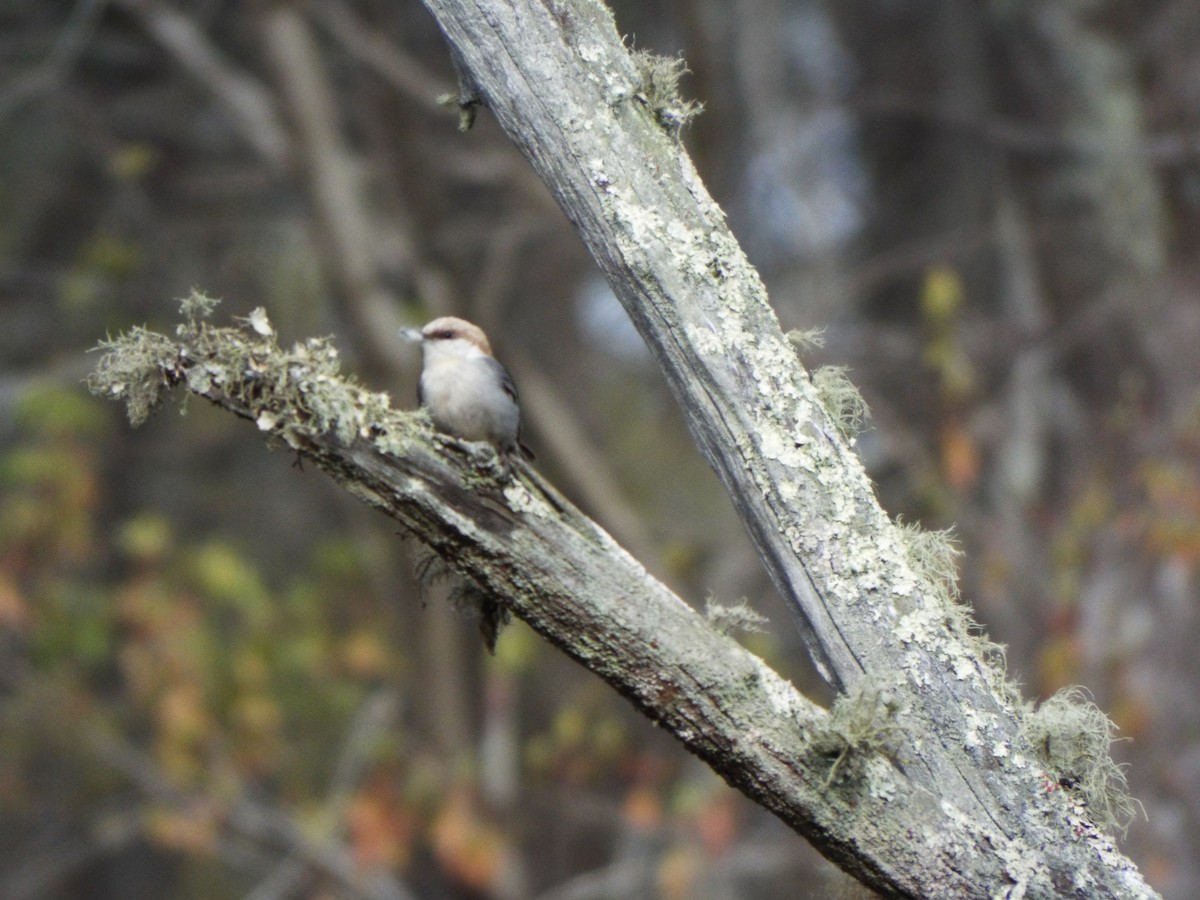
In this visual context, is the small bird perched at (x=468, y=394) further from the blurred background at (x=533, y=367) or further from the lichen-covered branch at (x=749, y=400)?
the blurred background at (x=533, y=367)

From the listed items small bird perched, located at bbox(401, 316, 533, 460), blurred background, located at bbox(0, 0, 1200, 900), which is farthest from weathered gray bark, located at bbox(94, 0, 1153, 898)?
blurred background, located at bbox(0, 0, 1200, 900)

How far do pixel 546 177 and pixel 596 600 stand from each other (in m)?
0.68

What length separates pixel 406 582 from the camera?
649 centimetres

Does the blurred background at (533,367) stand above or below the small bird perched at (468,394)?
above

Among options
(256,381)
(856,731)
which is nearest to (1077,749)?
(856,731)

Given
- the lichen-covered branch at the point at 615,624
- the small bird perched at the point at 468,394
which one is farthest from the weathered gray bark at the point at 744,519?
the small bird perched at the point at 468,394

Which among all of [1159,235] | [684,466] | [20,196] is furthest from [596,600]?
[684,466]

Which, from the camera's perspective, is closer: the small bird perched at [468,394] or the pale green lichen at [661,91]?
the pale green lichen at [661,91]

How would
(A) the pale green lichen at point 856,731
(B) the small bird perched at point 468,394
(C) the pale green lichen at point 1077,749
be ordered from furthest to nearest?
(B) the small bird perched at point 468,394
(C) the pale green lichen at point 1077,749
(A) the pale green lichen at point 856,731

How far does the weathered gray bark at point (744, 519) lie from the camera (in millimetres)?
1699

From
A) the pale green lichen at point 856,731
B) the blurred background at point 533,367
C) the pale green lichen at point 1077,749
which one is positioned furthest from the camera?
the blurred background at point 533,367

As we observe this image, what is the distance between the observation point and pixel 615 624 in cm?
174

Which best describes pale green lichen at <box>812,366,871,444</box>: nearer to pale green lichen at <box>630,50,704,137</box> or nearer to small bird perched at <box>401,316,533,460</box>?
pale green lichen at <box>630,50,704,137</box>

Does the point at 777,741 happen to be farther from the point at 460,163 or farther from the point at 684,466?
the point at 684,466
